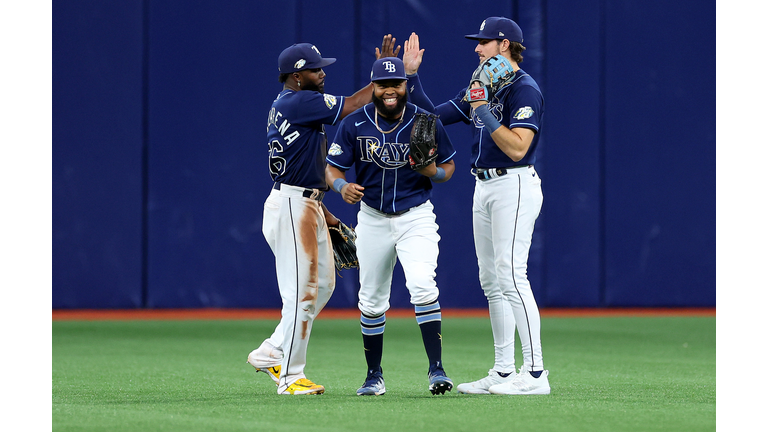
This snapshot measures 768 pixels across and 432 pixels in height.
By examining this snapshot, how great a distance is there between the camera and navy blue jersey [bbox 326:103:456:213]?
5008 mm

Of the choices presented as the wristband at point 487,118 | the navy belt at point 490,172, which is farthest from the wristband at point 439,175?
the wristband at point 487,118

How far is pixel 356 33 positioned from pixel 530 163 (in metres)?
6.78

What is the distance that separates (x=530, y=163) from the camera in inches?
199

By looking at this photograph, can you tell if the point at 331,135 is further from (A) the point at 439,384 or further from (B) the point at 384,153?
(A) the point at 439,384

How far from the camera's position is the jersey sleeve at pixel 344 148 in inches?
201

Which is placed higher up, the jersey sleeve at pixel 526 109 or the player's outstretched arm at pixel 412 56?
the player's outstretched arm at pixel 412 56

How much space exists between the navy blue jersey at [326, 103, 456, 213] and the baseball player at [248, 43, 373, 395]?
4.8 inches

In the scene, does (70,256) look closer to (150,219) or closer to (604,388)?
(150,219)

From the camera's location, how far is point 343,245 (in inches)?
226

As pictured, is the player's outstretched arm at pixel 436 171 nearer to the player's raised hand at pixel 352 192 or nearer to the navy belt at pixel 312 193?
the player's raised hand at pixel 352 192

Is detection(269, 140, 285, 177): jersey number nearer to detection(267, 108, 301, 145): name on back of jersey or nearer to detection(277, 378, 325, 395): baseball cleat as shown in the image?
detection(267, 108, 301, 145): name on back of jersey

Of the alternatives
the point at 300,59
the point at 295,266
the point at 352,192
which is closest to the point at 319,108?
the point at 300,59

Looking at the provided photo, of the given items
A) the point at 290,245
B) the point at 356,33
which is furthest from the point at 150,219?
the point at 290,245

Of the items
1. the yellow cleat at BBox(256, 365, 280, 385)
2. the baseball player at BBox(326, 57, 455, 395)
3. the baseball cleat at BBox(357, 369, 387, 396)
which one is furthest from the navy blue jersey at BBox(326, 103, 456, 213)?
the yellow cleat at BBox(256, 365, 280, 385)
